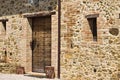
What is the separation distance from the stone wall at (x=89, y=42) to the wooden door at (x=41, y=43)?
147 centimetres

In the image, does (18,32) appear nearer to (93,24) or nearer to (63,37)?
(63,37)

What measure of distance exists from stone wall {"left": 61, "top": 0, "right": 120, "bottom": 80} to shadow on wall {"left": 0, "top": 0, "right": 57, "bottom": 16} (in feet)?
3.76

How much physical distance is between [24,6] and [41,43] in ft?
6.20

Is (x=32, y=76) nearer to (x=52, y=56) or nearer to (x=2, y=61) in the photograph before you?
(x=52, y=56)

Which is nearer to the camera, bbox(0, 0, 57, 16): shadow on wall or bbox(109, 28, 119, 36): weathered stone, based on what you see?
bbox(109, 28, 119, 36): weathered stone

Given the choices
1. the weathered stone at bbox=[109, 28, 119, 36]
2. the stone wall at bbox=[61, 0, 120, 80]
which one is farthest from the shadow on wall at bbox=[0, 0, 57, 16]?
the weathered stone at bbox=[109, 28, 119, 36]

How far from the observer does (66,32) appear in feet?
38.0

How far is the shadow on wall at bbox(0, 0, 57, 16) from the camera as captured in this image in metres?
12.8

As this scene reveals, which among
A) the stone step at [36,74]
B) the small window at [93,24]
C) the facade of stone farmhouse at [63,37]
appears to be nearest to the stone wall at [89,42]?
the facade of stone farmhouse at [63,37]

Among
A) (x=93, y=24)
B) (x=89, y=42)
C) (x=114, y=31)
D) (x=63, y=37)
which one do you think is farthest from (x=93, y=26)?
(x=63, y=37)

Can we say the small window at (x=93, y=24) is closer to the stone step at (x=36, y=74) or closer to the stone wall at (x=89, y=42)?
the stone wall at (x=89, y=42)

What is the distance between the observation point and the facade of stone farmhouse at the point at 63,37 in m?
10.1

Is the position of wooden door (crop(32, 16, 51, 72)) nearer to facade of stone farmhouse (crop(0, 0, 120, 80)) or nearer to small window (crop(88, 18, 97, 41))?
facade of stone farmhouse (crop(0, 0, 120, 80))

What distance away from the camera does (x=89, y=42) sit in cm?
1069
